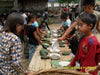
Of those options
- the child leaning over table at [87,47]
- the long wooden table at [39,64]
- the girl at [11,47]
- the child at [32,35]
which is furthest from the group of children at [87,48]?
the child at [32,35]

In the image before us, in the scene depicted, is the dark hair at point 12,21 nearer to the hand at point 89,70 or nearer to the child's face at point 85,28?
the child's face at point 85,28

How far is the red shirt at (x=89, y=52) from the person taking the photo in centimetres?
243

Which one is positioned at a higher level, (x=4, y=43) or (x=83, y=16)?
(x=83, y=16)

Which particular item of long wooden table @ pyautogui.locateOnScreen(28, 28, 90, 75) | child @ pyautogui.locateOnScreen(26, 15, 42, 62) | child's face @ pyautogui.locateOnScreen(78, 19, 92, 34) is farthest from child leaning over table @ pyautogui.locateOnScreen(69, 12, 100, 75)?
child @ pyautogui.locateOnScreen(26, 15, 42, 62)

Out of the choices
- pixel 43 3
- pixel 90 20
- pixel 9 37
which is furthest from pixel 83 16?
pixel 43 3


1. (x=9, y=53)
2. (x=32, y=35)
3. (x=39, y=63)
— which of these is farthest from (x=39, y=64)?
(x=32, y=35)

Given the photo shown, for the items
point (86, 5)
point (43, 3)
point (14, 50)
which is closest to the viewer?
point (14, 50)

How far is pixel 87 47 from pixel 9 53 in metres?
0.94

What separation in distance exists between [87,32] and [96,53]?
28 cm

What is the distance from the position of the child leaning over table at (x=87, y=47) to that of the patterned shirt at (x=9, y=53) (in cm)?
75

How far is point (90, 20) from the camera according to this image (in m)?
2.55

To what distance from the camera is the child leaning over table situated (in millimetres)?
2437

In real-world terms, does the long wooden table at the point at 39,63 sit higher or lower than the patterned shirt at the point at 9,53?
lower

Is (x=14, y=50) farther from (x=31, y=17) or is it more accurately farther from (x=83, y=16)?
(x=31, y=17)
